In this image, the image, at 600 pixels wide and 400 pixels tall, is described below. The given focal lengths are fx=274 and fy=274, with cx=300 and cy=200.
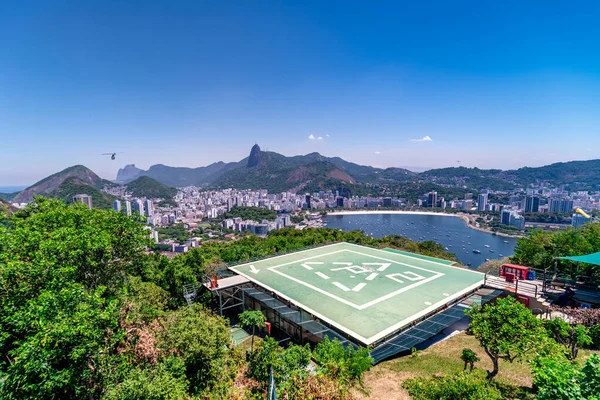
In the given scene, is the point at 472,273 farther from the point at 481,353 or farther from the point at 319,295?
the point at 319,295

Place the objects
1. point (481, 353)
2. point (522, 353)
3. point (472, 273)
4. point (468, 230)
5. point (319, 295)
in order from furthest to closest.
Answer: point (468, 230) < point (472, 273) < point (319, 295) < point (481, 353) < point (522, 353)

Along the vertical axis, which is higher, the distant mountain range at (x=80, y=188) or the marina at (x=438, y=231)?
the distant mountain range at (x=80, y=188)

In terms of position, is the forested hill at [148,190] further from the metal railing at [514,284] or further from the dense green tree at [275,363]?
the dense green tree at [275,363]

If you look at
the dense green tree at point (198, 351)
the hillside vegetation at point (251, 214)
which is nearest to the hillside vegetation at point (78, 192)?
the hillside vegetation at point (251, 214)

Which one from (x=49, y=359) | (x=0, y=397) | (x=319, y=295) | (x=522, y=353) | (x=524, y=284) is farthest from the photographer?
(x=524, y=284)

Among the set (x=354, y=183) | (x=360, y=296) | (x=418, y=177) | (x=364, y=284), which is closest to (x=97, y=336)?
(x=360, y=296)

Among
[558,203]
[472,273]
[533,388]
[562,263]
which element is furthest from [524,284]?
[558,203]
